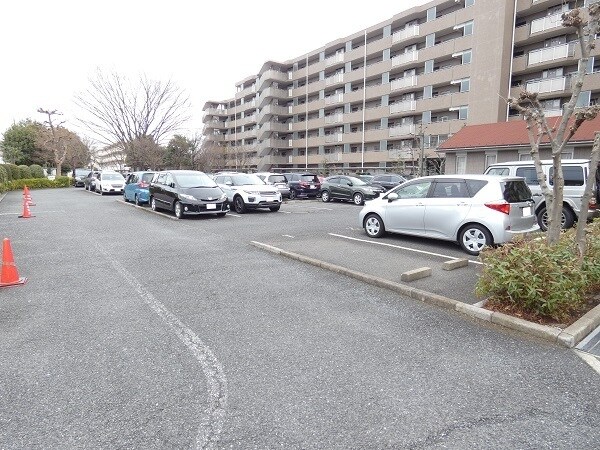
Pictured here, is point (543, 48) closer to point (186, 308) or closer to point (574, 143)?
point (574, 143)

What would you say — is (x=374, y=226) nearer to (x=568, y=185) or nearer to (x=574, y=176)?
(x=568, y=185)

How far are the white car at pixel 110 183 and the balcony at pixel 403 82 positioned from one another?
26113 millimetres

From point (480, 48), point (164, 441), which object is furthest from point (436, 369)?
point (480, 48)

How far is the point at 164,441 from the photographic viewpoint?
2.21 m

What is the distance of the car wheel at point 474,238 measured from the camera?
6840 millimetres

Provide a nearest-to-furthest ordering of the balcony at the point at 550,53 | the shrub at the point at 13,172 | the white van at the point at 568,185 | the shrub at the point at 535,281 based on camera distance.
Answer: the shrub at the point at 535,281 → the white van at the point at 568,185 → the balcony at the point at 550,53 → the shrub at the point at 13,172

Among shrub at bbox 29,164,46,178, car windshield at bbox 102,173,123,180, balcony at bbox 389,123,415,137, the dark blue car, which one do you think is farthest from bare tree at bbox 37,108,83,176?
balcony at bbox 389,123,415,137

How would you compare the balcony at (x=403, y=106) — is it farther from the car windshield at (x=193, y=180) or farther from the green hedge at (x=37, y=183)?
the green hedge at (x=37, y=183)

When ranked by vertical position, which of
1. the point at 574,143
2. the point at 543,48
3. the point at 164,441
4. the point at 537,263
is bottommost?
the point at 164,441

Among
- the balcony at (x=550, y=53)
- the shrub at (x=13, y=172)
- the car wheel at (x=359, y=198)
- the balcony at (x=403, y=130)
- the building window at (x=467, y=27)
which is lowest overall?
the car wheel at (x=359, y=198)

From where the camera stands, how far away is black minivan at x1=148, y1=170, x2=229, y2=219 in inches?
473

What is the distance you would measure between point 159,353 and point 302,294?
2.09 metres

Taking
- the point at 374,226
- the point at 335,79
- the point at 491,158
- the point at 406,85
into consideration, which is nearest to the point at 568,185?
the point at 374,226

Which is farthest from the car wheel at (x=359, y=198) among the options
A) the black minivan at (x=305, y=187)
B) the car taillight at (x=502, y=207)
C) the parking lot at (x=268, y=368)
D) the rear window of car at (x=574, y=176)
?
the parking lot at (x=268, y=368)
